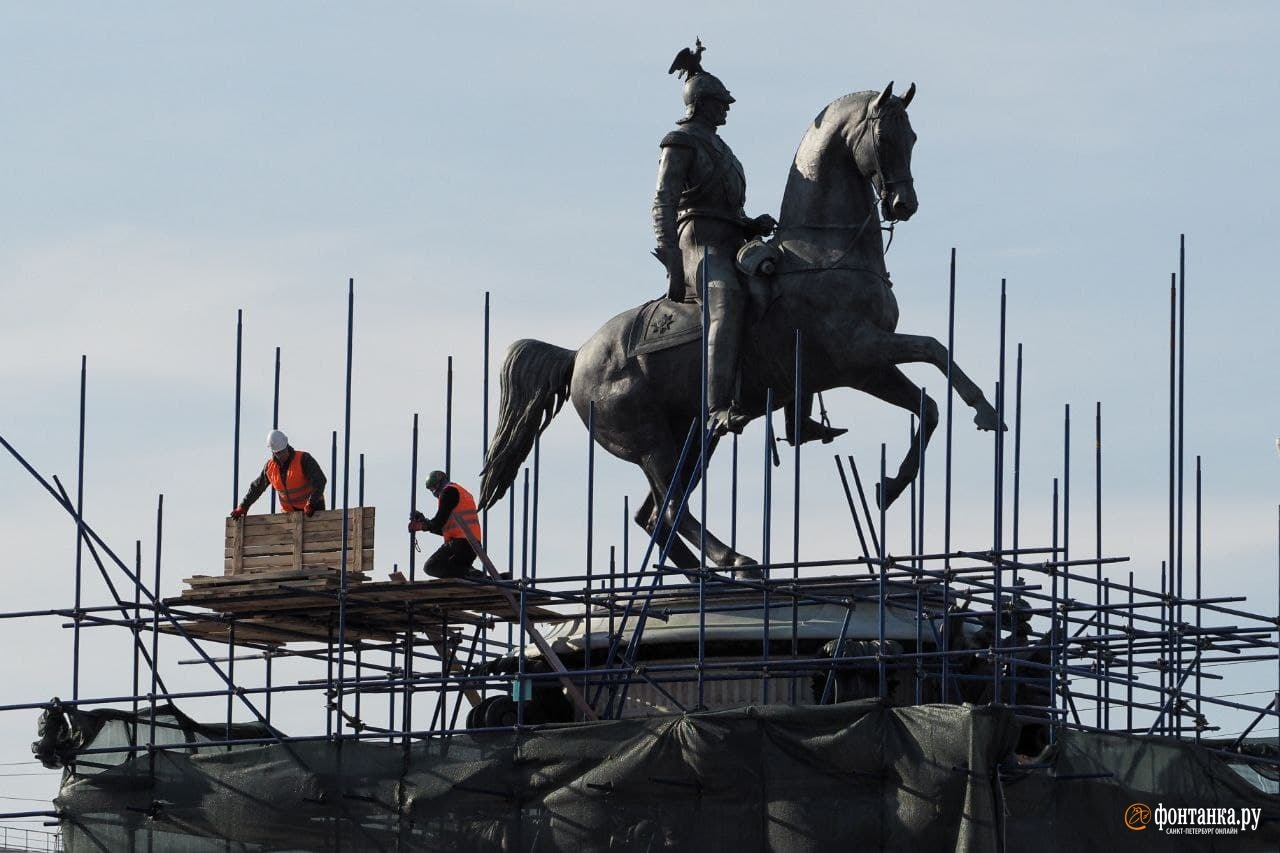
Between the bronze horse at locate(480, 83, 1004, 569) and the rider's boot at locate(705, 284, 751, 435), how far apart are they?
401 millimetres

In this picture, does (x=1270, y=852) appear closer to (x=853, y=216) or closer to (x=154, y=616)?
(x=853, y=216)

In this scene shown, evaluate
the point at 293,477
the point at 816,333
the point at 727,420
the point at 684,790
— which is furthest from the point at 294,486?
the point at 684,790

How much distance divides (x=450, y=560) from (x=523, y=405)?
4.28m

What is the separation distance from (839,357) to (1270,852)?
6.91 meters

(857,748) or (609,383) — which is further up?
(609,383)

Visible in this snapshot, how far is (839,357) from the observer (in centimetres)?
3616

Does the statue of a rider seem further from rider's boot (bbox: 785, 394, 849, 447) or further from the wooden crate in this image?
the wooden crate

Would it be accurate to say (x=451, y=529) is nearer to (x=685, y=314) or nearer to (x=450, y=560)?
(x=450, y=560)

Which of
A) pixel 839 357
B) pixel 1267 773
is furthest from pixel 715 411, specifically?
pixel 1267 773

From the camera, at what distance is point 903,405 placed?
120 feet

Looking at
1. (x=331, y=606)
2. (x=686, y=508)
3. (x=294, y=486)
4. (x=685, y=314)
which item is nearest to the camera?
(x=331, y=606)

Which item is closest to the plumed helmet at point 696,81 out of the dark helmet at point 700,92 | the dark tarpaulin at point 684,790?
the dark helmet at point 700,92

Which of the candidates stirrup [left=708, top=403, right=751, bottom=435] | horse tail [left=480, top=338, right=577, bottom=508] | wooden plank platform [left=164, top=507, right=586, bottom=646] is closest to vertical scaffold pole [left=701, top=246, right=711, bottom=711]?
stirrup [left=708, top=403, right=751, bottom=435]

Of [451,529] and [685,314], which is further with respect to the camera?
[685,314]
